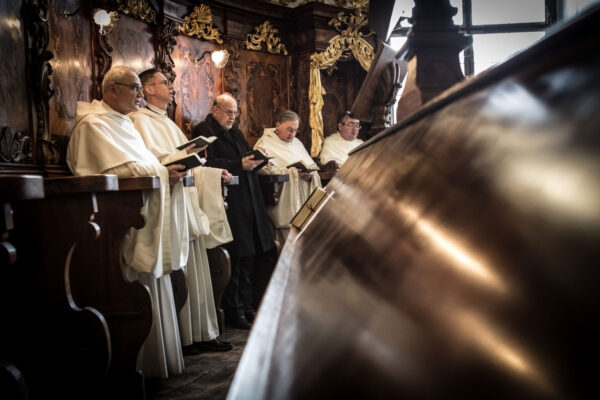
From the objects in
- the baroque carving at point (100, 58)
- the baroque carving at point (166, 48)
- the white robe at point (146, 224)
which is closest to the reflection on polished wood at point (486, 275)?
the white robe at point (146, 224)

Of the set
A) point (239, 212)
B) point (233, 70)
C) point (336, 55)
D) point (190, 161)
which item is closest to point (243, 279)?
point (239, 212)

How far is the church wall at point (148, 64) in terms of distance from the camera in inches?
109

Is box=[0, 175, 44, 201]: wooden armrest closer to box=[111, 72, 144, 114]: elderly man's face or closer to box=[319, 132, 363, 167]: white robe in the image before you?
box=[111, 72, 144, 114]: elderly man's face

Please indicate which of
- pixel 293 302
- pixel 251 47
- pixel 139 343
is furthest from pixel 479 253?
pixel 251 47

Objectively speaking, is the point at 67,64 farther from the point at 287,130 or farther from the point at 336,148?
the point at 336,148

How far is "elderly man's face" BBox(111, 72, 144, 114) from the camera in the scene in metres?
2.96

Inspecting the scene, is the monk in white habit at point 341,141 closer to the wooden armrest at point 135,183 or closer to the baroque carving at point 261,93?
the baroque carving at point 261,93

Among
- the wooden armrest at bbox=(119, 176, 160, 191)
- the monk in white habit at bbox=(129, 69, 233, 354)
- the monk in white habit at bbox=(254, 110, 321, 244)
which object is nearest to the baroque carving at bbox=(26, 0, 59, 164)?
the monk in white habit at bbox=(129, 69, 233, 354)

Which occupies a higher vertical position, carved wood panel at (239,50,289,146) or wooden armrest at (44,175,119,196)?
carved wood panel at (239,50,289,146)

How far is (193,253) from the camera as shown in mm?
3441

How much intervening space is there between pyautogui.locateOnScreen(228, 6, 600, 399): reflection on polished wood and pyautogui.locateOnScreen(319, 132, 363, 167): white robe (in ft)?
19.9

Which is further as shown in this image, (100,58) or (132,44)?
(132,44)

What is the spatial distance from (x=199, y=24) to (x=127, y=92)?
294 centimetres

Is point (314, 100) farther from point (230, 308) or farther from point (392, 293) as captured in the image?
point (392, 293)
